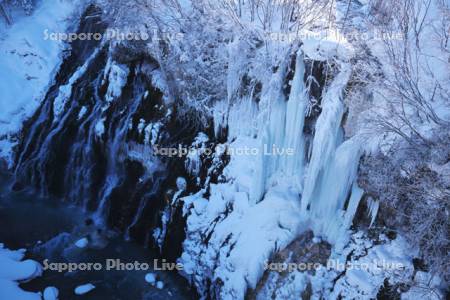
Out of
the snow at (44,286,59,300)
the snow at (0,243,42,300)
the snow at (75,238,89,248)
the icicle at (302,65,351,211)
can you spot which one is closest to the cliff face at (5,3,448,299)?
the icicle at (302,65,351,211)

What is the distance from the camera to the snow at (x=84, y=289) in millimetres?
7859

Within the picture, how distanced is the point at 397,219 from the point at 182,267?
459cm

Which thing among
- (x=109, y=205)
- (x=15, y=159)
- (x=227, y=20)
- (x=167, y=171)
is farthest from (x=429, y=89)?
(x=15, y=159)

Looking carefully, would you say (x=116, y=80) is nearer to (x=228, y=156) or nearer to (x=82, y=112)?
(x=82, y=112)

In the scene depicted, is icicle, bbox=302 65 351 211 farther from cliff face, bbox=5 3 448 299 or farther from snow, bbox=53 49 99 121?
snow, bbox=53 49 99 121

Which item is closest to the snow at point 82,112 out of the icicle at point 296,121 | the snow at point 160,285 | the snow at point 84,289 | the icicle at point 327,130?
the snow at point 84,289

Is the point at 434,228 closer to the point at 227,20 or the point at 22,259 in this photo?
the point at 227,20

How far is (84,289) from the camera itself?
7918mm

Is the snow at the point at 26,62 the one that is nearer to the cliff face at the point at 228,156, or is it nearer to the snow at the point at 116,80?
the cliff face at the point at 228,156

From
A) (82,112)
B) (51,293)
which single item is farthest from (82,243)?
(82,112)

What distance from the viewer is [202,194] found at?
27.5 feet

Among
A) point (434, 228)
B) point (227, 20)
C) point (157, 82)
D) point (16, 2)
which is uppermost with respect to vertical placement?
point (16, 2)

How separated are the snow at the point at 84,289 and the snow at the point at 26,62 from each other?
Answer: 18.1 feet

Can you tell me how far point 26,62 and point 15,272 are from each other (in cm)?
772
